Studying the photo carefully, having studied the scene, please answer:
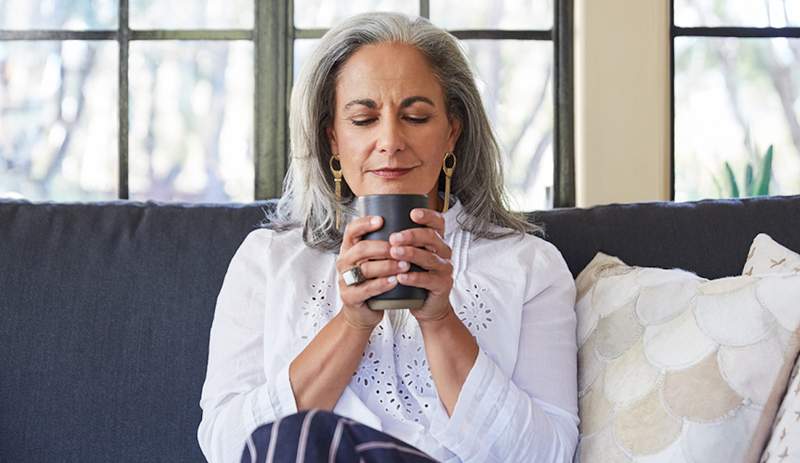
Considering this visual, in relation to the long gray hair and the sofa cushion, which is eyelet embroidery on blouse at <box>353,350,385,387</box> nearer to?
the long gray hair

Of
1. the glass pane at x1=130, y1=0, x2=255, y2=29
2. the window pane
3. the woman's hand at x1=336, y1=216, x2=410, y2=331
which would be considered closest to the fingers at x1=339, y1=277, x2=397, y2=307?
the woman's hand at x1=336, y1=216, x2=410, y2=331

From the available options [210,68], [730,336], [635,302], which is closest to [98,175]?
[210,68]

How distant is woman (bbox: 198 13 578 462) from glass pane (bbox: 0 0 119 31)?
4.70 feet

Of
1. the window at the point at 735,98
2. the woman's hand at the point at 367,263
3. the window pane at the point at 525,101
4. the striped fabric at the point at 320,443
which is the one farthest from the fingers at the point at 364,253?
the window at the point at 735,98

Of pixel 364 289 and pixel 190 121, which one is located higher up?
pixel 190 121

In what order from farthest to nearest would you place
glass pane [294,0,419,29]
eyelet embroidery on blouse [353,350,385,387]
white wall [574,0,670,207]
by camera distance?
glass pane [294,0,419,29] < white wall [574,0,670,207] < eyelet embroidery on blouse [353,350,385,387]

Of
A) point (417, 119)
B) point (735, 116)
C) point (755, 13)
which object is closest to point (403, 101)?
point (417, 119)

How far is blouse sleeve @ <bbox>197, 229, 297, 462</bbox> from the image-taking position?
1.59 metres

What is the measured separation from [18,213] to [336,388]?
0.80m

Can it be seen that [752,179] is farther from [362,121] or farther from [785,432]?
[785,432]

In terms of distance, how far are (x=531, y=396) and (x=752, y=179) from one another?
68.2 inches

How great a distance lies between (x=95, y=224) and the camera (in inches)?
77.7

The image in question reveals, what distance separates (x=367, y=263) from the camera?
1.32 m

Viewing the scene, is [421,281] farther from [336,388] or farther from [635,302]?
[635,302]
